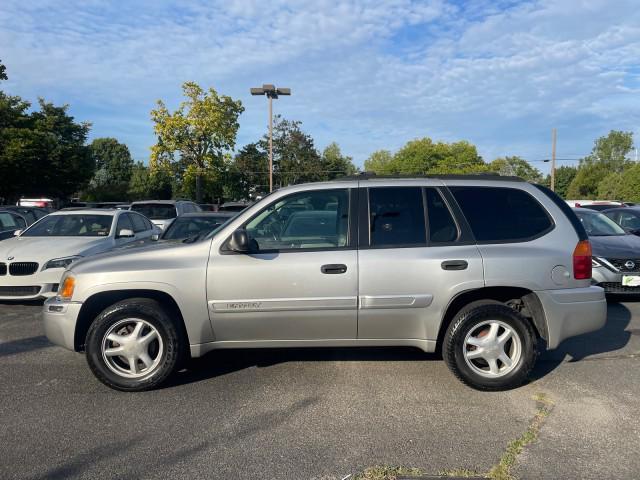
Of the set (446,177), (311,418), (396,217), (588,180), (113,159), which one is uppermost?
(113,159)

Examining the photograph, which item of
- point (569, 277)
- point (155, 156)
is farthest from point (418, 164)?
point (569, 277)

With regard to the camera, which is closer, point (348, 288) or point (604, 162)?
point (348, 288)

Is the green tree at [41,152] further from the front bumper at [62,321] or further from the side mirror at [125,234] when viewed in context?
the front bumper at [62,321]

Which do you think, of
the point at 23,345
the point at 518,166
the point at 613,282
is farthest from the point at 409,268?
the point at 518,166

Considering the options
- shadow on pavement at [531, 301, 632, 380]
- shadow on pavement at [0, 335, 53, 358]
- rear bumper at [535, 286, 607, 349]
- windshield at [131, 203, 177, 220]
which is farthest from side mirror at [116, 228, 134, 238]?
rear bumper at [535, 286, 607, 349]

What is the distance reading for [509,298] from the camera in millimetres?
4742

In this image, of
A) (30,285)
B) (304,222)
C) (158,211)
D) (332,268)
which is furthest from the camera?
(158,211)

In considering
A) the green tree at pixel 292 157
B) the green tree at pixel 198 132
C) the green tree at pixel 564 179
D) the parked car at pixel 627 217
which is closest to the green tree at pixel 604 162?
the green tree at pixel 564 179

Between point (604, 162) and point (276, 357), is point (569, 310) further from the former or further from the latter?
point (604, 162)

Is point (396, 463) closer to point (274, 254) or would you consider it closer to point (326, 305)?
point (326, 305)

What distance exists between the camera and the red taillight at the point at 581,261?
456 centimetres

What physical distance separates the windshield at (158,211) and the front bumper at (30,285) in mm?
8491

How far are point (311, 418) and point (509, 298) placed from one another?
2.11 meters

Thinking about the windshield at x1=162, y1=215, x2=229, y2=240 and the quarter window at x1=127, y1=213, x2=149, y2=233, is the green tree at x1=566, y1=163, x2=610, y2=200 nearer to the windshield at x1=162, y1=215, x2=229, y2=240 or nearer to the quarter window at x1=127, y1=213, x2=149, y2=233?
the windshield at x1=162, y1=215, x2=229, y2=240
